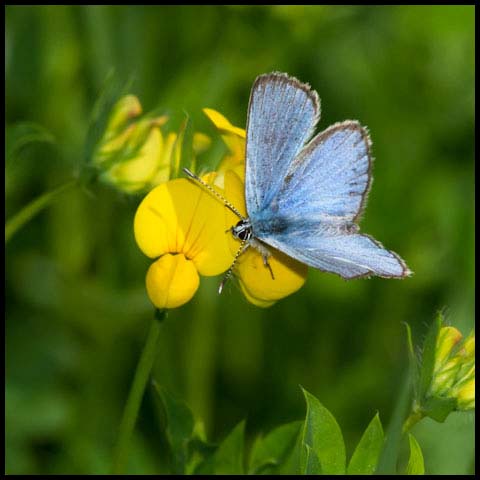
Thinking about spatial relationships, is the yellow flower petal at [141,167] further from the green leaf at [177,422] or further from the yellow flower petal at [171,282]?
the green leaf at [177,422]

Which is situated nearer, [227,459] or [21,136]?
[227,459]

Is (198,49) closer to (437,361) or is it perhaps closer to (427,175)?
(427,175)

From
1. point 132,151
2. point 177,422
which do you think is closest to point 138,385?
point 177,422

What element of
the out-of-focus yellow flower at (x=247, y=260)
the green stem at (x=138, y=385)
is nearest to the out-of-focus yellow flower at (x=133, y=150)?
the out-of-focus yellow flower at (x=247, y=260)

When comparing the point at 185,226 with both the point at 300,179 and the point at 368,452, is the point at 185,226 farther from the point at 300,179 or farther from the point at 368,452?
the point at 368,452

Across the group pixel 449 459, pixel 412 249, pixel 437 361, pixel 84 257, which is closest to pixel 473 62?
pixel 412 249
